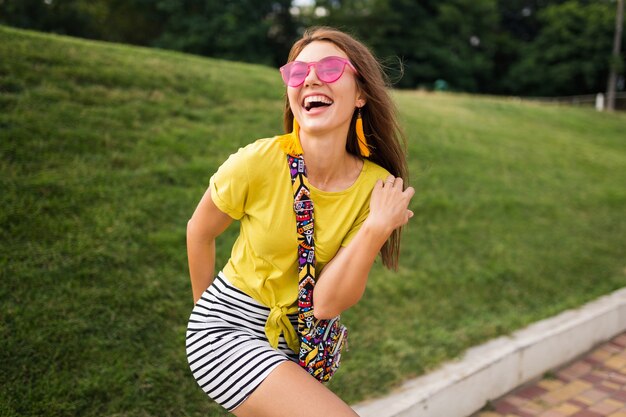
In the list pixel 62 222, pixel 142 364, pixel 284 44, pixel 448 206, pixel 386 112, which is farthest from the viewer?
pixel 284 44

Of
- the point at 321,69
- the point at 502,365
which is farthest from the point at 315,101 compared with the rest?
the point at 502,365

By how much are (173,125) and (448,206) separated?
327cm

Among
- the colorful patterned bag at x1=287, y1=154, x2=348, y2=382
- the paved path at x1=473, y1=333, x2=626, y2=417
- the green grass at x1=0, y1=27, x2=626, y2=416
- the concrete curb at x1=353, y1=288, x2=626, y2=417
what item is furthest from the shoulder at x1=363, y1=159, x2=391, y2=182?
the paved path at x1=473, y1=333, x2=626, y2=417

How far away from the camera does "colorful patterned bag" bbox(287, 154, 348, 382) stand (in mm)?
1913

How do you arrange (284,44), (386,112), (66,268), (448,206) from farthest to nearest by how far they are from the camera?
(284,44)
(448,206)
(66,268)
(386,112)

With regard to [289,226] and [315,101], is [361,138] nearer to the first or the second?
[315,101]

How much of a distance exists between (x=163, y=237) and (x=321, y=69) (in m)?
2.75

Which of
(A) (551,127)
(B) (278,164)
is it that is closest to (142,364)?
(B) (278,164)

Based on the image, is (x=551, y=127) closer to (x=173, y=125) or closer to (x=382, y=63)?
(x=173, y=125)

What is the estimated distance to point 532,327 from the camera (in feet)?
15.1

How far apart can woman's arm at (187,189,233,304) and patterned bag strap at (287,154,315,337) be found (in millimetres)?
294

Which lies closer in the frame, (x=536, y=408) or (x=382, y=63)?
(x=382, y=63)

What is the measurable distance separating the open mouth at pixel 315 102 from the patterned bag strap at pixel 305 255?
0.29 meters

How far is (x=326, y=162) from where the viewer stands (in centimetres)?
204
